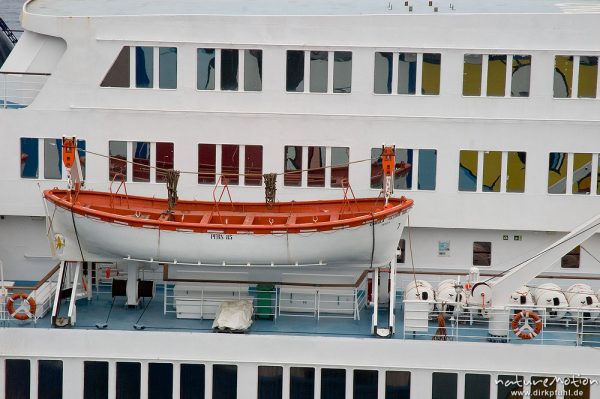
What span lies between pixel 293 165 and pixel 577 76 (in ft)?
15.4

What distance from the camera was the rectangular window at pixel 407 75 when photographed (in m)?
19.7

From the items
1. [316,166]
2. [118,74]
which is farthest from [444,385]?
[118,74]

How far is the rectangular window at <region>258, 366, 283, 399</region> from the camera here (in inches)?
704

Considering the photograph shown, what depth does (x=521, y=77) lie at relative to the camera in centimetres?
1972

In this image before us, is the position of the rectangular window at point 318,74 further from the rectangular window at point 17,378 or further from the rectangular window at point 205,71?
the rectangular window at point 17,378

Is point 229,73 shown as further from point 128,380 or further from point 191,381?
point 128,380

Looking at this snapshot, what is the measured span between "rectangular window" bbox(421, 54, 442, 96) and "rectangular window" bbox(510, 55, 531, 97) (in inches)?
45.9

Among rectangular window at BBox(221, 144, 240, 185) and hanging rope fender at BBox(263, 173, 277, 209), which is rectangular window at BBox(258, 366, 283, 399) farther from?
rectangular window at BBox(221, 144, 240, 185)

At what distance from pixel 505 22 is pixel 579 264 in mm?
4072

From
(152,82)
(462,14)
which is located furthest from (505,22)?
(152,82)

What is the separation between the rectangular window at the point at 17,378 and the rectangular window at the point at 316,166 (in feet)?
17.3

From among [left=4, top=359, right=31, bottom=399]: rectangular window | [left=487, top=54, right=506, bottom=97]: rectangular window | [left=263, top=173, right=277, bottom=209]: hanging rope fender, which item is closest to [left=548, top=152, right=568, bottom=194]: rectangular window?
[left=487, top=54, right=506, bottom=97]: rectangular window

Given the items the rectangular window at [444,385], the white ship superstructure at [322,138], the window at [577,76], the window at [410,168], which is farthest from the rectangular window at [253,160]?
the window at [577,76]

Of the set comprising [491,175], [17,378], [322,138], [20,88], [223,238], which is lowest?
[17,378]
